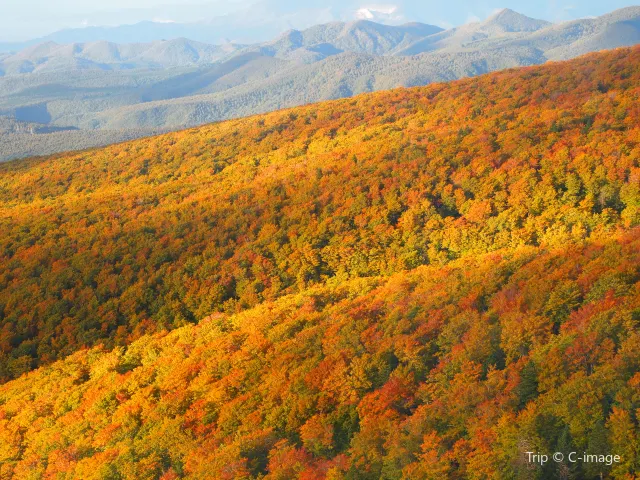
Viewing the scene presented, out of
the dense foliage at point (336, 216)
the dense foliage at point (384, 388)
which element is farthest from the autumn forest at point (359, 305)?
the dense foliage at point (336, 216)

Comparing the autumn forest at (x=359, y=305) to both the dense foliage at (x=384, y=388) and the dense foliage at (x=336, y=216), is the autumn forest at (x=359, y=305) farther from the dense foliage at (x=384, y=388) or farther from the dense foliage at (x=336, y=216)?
the dense foliage at (x=336, y=216)

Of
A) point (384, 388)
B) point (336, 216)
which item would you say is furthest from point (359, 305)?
point (336, 216)

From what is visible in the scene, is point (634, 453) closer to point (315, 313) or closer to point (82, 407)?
point (315, 313)

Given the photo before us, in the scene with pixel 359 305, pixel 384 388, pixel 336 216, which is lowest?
pixel 359 305

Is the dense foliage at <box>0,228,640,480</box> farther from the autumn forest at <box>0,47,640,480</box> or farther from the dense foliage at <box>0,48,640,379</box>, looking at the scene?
the dense foliage at <box>0,48,640,379</box>

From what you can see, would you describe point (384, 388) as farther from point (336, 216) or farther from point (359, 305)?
point (336, 216)
